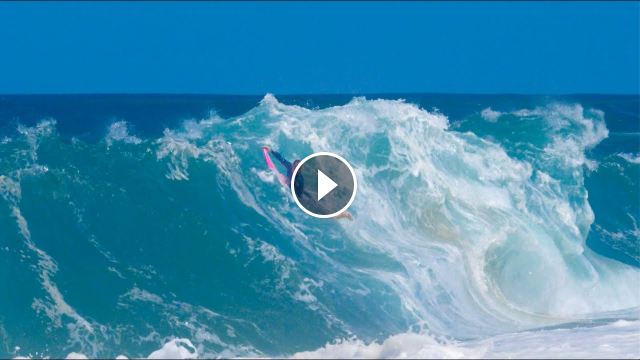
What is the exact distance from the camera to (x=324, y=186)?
10.7m

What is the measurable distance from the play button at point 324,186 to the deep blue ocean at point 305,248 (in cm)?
44

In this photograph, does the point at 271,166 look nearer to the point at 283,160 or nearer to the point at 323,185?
the point at 283,160

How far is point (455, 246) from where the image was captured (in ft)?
40.0

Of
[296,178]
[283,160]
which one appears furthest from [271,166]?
[296,178]

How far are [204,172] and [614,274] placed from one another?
29.4 feet

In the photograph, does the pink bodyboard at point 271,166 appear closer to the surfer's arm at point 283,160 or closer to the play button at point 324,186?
the surfer's arm at point 283,160

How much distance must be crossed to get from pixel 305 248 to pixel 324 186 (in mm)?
1270

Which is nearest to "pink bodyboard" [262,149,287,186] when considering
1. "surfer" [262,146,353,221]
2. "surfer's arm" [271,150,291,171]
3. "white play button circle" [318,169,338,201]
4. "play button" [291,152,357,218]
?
"surfer" [262,146,353,221]

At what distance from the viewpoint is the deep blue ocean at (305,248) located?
8.97m

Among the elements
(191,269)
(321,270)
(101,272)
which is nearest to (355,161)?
(321,270)

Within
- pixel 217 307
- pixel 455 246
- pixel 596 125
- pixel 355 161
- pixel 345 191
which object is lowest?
pixel 217 307

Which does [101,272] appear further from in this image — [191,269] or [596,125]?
[596,125]

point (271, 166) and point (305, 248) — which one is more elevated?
point (271, 166)

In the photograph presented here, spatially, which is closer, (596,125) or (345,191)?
(345,191)
